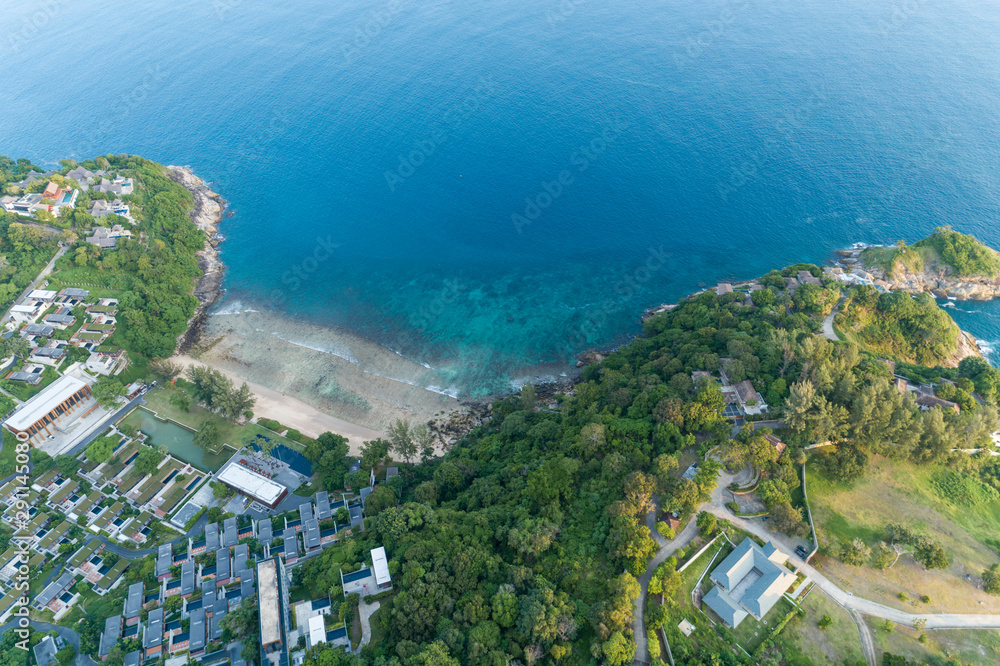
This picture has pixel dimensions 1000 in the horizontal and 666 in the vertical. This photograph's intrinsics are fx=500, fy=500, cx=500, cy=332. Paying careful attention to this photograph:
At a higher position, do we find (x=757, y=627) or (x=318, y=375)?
(x=757, y=627)

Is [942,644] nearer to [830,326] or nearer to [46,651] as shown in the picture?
[830,326]

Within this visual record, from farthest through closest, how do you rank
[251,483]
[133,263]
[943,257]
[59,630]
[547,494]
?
[133,263] → [943,257] → [251,483] → [547,494] → [59,630]

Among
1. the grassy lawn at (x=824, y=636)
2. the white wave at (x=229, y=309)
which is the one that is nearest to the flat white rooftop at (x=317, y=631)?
the grassy lawn at (x=824, y=636)

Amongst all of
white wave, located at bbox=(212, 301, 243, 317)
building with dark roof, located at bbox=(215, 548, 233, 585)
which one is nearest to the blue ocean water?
white wave, located at bbox=(212, 301, 243, 317)

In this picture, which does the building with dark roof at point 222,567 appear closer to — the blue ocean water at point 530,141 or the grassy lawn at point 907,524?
the blue ocean water at point 530,141

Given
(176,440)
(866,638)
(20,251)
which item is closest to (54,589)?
(176,440)

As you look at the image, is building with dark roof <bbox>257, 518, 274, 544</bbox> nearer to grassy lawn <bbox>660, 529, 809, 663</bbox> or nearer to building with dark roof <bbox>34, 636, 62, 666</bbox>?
building with dark roof <bbox>34, 636, 62, 666</bbox>
